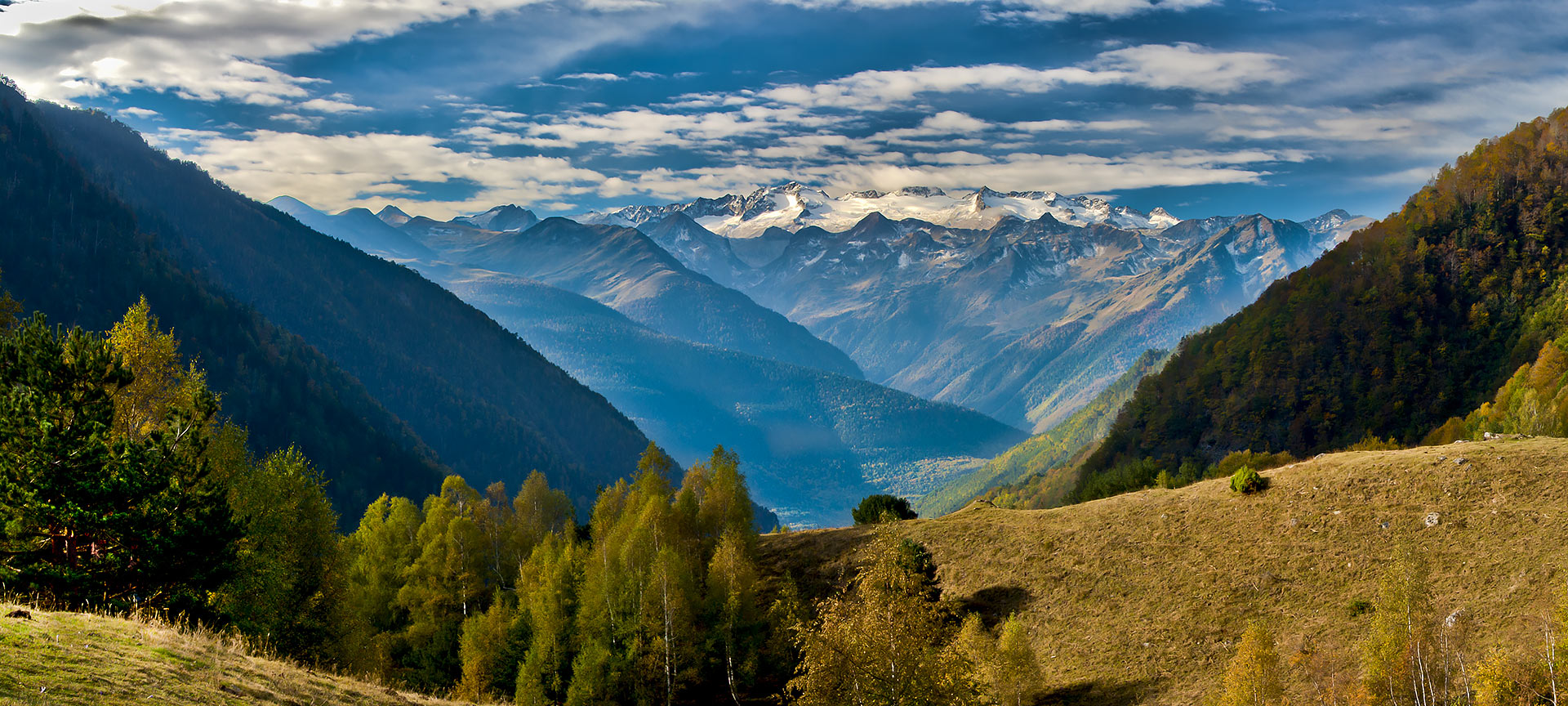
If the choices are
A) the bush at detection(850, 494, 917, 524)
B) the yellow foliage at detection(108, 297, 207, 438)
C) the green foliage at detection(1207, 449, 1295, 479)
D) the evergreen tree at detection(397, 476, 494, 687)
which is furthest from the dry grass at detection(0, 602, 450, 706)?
the green foliage at detection(1207, 449, 1295, 479)

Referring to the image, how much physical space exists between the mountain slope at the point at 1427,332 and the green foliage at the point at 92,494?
15442 centimetres

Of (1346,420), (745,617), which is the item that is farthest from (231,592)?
(1346,420)

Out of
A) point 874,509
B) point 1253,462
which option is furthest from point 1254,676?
point 1253,462

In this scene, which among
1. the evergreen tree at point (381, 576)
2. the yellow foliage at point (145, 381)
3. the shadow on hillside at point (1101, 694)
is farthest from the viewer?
the evergreen tree at point (381, 576)

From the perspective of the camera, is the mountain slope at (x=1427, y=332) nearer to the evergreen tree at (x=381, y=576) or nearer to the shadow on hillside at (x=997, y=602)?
the shadow on hillside at (x=997, y=602)

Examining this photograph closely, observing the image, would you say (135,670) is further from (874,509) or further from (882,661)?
(874,509)

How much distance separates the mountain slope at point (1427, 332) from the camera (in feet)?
550

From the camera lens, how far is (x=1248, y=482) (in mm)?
63656

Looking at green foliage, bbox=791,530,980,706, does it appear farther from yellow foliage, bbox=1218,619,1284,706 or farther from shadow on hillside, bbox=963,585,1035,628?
shadow on hillside, bbox=963,585,1035,628

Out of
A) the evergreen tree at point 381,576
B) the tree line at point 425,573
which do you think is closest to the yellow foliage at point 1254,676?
the tree line at point 425,573

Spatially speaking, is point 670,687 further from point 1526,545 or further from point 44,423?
point 1526,545

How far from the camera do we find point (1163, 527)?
64.1 m

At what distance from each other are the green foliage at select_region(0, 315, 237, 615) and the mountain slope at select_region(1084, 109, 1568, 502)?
154 m

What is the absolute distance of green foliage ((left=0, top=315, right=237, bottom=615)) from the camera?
35.6 m
